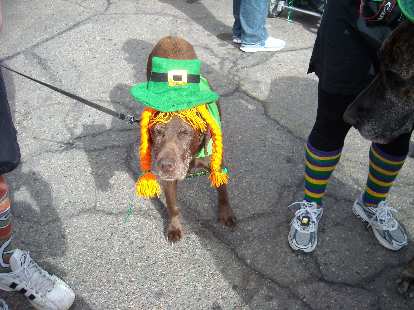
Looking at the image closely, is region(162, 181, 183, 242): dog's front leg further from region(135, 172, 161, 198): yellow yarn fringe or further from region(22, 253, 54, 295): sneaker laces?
region(22, 253, 54, 295): sneaker laces

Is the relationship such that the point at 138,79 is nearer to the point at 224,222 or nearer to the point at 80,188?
the point at 80,188

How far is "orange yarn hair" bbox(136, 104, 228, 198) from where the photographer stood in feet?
7.45

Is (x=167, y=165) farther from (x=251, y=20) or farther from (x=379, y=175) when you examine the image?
(x=251, y=20)

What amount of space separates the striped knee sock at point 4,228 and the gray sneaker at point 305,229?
1607mm

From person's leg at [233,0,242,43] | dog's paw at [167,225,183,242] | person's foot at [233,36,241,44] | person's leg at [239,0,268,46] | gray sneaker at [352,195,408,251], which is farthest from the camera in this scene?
person's foot at [233,36,241,44]

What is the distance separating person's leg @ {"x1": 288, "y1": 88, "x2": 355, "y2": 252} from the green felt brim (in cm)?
60

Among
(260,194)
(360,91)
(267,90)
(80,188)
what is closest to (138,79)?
(267,90)

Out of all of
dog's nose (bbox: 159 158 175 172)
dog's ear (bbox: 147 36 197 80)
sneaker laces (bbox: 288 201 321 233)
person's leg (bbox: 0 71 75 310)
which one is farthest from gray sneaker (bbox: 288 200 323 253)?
person's leg (bbox: 0 71 75 310)

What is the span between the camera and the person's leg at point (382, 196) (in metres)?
2.30

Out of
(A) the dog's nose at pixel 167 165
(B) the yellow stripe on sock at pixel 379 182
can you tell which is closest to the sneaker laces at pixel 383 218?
(B) the yellow stripe on sock at pixel 379 182

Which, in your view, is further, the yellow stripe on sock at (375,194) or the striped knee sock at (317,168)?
the yellow stripe on sock at (375,194)

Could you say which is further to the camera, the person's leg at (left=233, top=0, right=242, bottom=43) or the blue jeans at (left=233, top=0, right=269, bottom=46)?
the person's leg at (left=233, top=0, right=242, bottom=43)

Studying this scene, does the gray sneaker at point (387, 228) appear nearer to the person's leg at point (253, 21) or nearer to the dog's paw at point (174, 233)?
the dog's paw at point (174, 233)

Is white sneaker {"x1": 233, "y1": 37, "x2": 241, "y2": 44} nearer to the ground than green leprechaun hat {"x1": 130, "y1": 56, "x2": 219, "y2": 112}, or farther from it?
nearer to the ground
